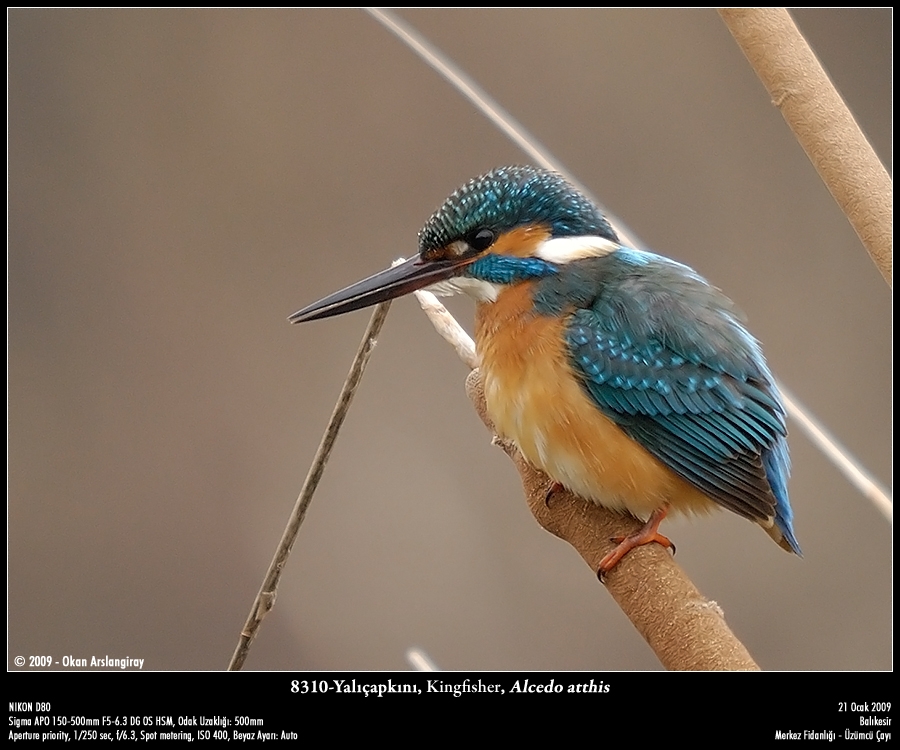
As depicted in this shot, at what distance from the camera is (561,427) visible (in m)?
1.43

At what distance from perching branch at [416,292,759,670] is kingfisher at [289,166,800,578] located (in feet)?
0.14

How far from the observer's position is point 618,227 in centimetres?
142

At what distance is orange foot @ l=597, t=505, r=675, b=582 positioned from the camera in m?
1.29

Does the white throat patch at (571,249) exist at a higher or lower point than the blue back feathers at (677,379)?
higher

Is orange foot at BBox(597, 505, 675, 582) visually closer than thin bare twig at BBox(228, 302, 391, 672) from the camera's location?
No

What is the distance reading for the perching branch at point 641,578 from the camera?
1.07m

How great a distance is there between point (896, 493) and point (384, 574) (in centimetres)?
155

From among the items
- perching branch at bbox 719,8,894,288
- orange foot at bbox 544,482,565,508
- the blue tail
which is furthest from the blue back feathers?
perching branch at bbox 719,8,894,288

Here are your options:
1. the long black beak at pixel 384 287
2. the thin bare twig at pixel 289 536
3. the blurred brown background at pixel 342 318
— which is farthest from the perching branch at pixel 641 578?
the blurred brown background at pixel 342 318

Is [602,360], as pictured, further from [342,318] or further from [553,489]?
[342,318]

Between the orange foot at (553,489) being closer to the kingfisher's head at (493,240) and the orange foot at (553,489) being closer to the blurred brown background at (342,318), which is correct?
the kingfisher's head at (493,240)

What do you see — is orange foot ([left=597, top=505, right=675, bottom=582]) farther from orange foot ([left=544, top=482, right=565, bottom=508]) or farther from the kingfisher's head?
the kingfisher's head

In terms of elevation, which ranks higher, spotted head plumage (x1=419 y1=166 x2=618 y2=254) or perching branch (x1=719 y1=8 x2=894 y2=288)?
perching branch (x1=719 y1=8 x2=894 y2=288)

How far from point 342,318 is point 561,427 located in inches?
63.3
